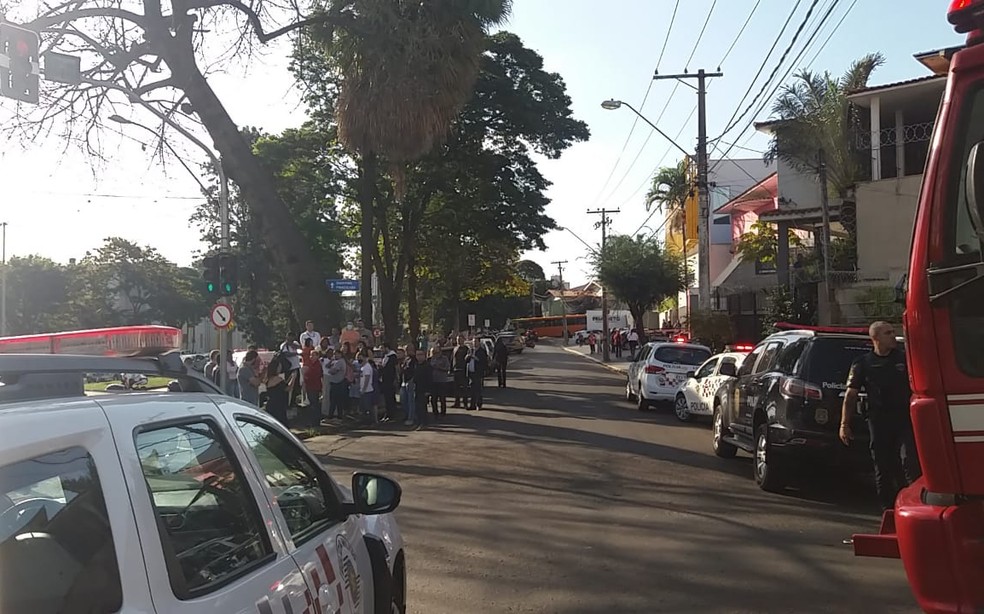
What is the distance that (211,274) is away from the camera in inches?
679

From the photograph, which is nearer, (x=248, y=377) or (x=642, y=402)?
(x=248, y=377)

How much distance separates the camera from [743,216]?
4569cm

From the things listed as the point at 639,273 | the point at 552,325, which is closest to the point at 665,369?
the point at 639,273

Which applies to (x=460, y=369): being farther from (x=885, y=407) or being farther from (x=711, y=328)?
(x=885, y=407)

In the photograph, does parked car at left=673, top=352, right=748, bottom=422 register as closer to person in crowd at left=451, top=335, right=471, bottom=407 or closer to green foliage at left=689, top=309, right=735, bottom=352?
person in crowd at left=451, top=335, right=471, bottom=407

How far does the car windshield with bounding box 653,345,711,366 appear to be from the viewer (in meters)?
20.6

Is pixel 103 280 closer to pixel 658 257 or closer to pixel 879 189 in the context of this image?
pixel 658 257

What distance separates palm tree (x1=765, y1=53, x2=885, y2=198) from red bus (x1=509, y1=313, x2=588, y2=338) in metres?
74.3

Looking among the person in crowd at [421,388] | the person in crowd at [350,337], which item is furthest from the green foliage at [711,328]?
the person in crowd at [421,388]

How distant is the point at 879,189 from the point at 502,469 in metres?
16.0

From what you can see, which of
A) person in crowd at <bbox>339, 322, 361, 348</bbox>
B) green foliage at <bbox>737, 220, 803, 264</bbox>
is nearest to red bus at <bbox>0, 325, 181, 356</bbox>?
person in crowd at <bbox>339, 322, 361, 348</bbox>

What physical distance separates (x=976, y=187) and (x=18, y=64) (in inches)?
505

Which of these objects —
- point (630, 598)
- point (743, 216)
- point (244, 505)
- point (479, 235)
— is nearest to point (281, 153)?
point (479, 235)

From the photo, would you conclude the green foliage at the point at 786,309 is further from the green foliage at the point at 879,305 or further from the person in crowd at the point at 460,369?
the person in crowd at the point at 460,369
